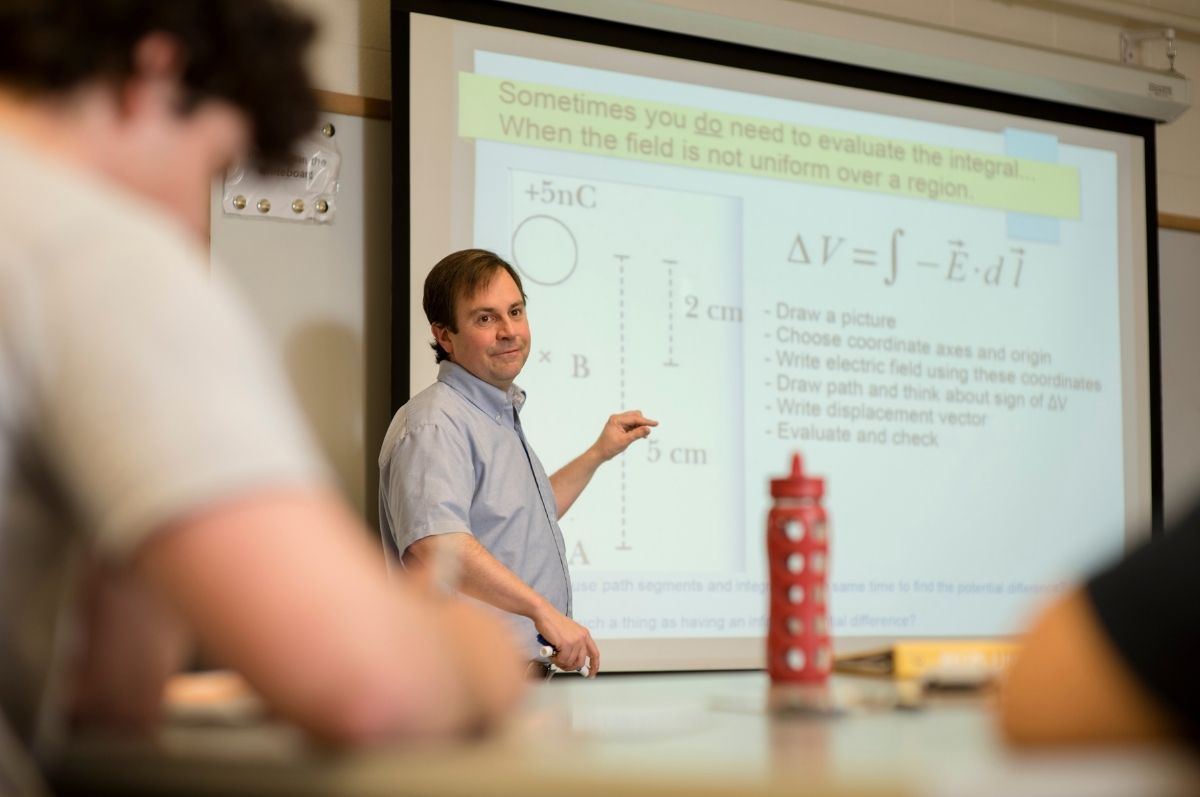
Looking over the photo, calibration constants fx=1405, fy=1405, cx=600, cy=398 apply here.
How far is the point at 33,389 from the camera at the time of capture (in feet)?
2.08

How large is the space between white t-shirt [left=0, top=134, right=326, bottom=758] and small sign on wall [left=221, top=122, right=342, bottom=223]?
2455 mm

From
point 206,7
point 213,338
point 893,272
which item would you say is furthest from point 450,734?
point 893,272

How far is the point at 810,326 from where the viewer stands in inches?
148

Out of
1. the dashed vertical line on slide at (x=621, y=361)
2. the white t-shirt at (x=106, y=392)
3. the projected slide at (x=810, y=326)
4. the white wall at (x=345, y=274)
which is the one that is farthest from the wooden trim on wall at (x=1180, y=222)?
the white t-shirt at (x=106, y=392)

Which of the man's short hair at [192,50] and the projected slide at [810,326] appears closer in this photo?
the man's short hair at [192,50]

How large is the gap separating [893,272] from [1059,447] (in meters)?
0.77

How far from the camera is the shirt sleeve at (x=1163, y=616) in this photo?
1.92 feet

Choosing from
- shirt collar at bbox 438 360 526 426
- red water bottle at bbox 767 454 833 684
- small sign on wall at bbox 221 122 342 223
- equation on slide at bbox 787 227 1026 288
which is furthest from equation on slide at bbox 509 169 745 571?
red water bottle at bbox 767 454 833 684

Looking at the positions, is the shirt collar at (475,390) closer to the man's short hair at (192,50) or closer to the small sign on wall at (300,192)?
the small sign on wall at (300,192)

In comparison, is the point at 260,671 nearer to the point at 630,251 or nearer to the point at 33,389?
the point at 33,389

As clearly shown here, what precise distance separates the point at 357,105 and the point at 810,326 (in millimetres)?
1324

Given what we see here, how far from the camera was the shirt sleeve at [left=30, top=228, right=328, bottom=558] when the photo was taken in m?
0.60

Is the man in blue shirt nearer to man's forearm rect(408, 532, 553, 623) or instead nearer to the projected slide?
man's forearm rect(408, 532, 553, 623)

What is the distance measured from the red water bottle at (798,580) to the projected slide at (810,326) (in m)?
2.05
